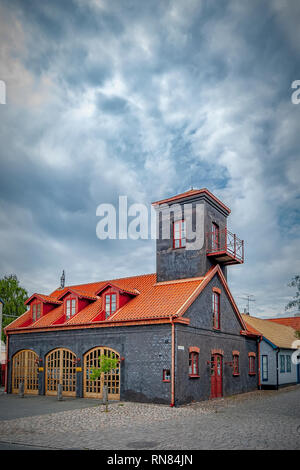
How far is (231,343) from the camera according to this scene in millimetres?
26266

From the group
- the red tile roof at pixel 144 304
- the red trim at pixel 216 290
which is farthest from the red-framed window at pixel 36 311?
the red trim at pixel 216 290

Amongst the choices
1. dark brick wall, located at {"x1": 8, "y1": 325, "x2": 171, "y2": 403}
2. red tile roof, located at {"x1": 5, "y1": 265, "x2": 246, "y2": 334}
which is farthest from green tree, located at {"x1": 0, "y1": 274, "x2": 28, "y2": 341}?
dark brick wall, located at {"x1": 8, "y1": 325, "x2": 171, "y2": 403}

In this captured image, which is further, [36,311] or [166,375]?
[36,311]

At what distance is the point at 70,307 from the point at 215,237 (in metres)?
9.68

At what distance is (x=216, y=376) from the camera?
78.1 ft

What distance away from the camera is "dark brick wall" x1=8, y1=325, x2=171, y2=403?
65.3 feet

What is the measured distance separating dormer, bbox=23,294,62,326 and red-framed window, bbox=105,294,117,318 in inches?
224

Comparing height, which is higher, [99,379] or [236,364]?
[236,364]

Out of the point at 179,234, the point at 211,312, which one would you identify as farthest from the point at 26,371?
the point at 179,234

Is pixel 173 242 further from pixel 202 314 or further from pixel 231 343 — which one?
pixel 231 343

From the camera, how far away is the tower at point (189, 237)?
24.3m

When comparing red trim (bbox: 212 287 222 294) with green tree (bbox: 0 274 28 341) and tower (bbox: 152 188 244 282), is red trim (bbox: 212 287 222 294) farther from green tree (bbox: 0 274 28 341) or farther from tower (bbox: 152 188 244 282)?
green tree (bbox: 0 274 28 341)

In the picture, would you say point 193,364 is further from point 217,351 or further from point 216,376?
point 216,376
